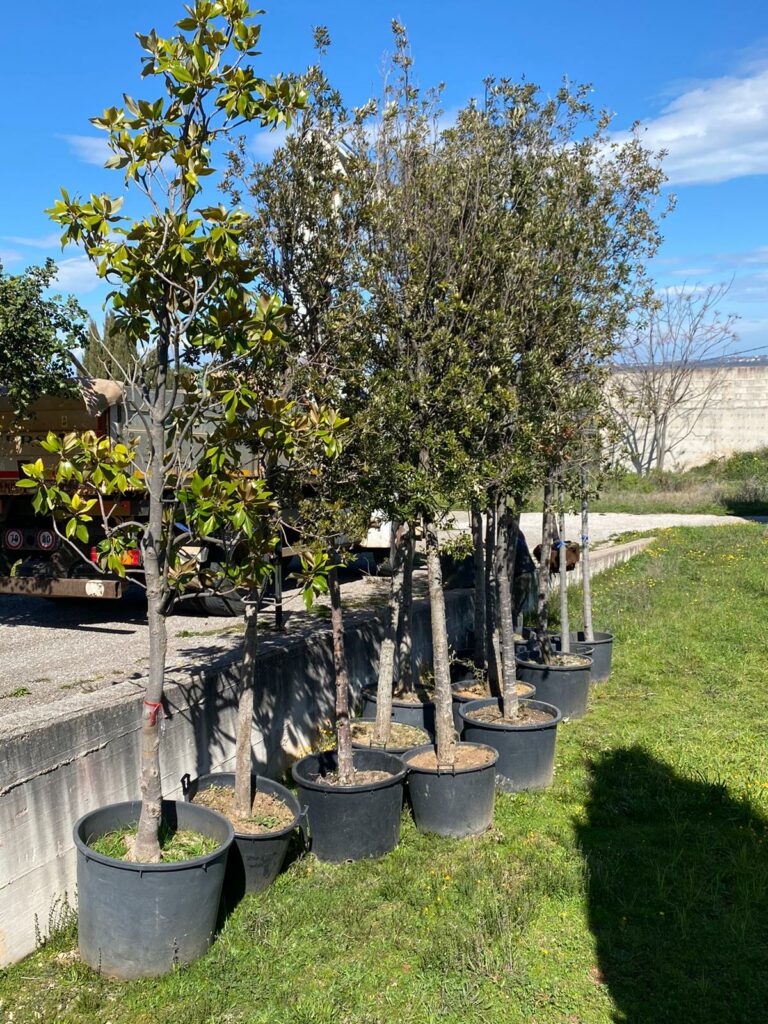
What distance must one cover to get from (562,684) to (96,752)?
14.7 ft

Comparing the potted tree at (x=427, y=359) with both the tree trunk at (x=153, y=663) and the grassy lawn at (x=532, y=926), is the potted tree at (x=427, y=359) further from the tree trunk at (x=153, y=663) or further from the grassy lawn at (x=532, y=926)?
the tree trunk at (x=153, y=663)

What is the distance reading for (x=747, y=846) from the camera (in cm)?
513

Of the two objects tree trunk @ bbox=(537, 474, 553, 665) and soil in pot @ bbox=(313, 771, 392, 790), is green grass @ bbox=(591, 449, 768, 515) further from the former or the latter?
soil in pot @ bbox=(313, 771, 392, 790)

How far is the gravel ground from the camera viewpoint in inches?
256

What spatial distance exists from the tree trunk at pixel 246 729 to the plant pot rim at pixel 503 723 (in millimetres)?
1900

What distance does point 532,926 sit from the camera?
4.27 meters

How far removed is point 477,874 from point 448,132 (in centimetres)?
471

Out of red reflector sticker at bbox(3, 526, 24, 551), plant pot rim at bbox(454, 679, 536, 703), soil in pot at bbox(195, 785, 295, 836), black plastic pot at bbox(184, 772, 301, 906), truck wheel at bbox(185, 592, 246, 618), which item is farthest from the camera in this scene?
red reflector sticker at bbox(3, 526, 24, 551)

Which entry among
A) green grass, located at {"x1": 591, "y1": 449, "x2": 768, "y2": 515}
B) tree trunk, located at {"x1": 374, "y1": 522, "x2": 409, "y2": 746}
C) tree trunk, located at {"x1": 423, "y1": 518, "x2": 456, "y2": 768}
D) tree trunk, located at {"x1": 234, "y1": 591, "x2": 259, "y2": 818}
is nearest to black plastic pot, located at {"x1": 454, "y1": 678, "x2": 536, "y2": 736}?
tree trunk, located at {"x1": 374, "y1": 522, "x2": 409, "y2": 746}

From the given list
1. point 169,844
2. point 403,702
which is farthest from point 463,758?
point 169,844

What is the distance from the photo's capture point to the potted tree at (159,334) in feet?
12.3

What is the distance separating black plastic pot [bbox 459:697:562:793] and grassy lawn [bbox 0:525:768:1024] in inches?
5.6

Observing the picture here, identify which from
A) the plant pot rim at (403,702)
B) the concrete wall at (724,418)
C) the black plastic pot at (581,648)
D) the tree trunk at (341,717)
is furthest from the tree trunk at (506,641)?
the concrete wall at (724,418)

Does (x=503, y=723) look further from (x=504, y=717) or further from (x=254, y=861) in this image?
(x=254, y=861)
